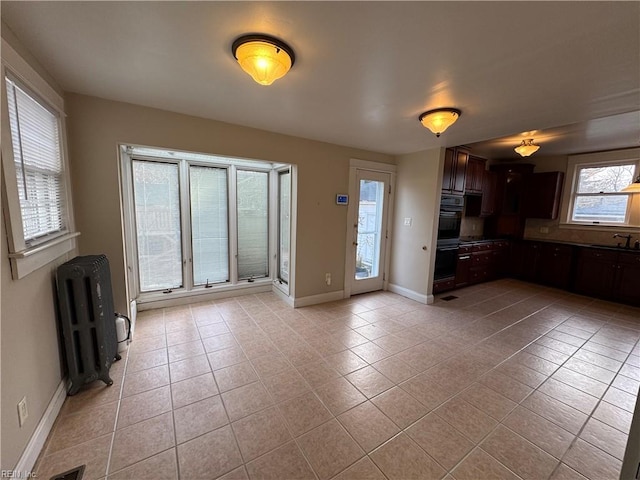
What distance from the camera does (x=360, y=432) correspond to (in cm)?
173

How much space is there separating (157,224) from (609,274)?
7.39 m

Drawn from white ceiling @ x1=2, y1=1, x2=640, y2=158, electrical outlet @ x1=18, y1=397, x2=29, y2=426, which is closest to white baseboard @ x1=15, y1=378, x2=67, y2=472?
electrical outlet @ x1=18, y1=397, x2=29, y2=426

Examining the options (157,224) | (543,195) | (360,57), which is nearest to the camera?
(360,57)

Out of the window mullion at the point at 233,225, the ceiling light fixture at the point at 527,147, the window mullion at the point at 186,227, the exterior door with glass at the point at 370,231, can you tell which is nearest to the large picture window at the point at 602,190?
the ceiling light fixture at the point at 527,147

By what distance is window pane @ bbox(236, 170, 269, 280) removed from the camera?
4188 millimetres

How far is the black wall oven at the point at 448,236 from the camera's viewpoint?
4228 mm

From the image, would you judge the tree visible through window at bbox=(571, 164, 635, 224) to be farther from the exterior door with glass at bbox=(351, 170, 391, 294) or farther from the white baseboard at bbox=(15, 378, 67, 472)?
the white baseboard at bbox=(15, 378, 67, 472)

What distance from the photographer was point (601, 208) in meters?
4.82

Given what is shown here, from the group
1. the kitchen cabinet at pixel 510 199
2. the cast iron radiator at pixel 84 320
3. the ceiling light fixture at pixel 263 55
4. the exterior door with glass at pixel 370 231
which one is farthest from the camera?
the kitchen cabinet at pixel 510 199

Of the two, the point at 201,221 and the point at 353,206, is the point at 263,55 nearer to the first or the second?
the point at 353,206

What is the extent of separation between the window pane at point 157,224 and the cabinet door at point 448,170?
406 cm

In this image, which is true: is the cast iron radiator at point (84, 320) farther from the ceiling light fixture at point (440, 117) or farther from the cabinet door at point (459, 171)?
the cabinet door at point (459, 171)

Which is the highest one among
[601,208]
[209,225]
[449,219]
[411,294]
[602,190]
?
[602,190]

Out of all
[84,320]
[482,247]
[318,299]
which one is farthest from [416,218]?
[84,320]
